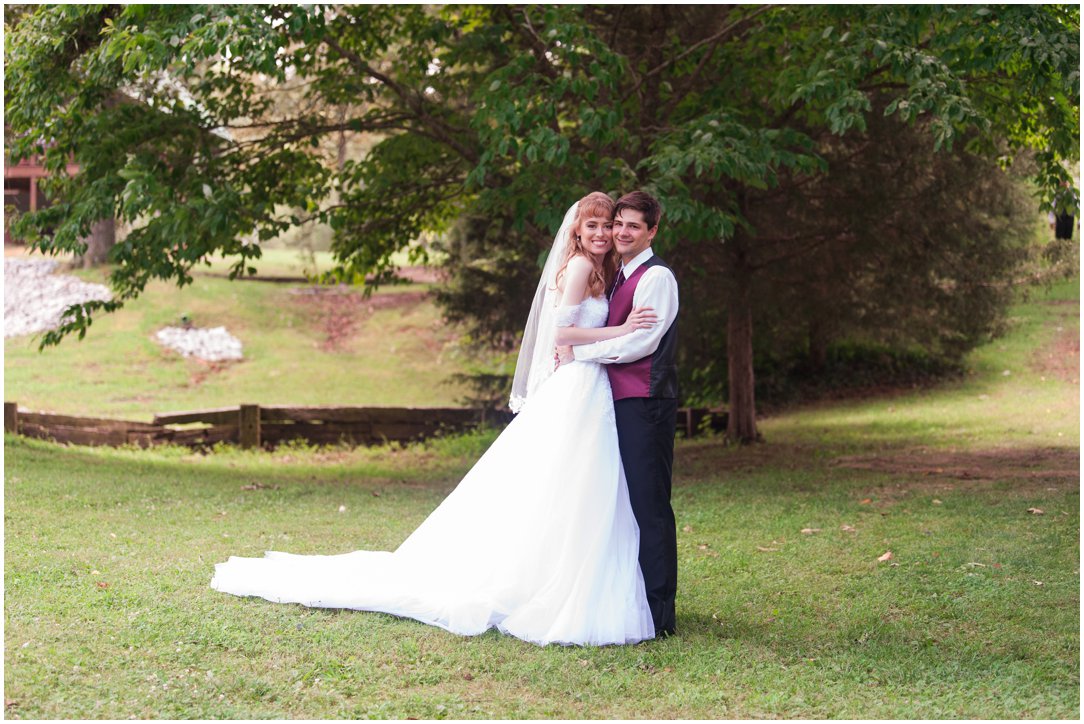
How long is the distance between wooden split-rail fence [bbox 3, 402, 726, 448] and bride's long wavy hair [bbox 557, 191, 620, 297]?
9785 millimetres

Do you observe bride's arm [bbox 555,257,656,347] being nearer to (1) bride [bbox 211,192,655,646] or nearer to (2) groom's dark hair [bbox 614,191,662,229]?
(1) bride [bbox 211,192,655,646]

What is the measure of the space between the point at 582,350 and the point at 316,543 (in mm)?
3122

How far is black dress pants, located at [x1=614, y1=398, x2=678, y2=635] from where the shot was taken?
17.7 feet

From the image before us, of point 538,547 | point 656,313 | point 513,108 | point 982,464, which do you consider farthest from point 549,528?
point 982,464

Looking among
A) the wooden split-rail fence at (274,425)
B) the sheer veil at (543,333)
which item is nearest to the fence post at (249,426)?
the wooden split-rail fence at (274,425)

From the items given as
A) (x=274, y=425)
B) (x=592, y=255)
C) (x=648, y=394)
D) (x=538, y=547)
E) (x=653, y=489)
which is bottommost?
(x=274, y=425)

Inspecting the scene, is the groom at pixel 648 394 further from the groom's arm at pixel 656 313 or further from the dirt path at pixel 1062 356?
the dirt path at pixel 1062 356

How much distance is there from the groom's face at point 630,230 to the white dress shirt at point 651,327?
16cm

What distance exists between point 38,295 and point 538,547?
76.3 ft

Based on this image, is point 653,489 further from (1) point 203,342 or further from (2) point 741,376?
(1) point 203,342

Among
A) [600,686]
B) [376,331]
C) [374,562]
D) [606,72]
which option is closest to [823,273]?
[606,72]

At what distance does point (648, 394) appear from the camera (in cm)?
546

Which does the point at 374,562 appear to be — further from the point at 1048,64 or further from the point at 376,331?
the point at 376,331

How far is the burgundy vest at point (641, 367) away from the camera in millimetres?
5465
